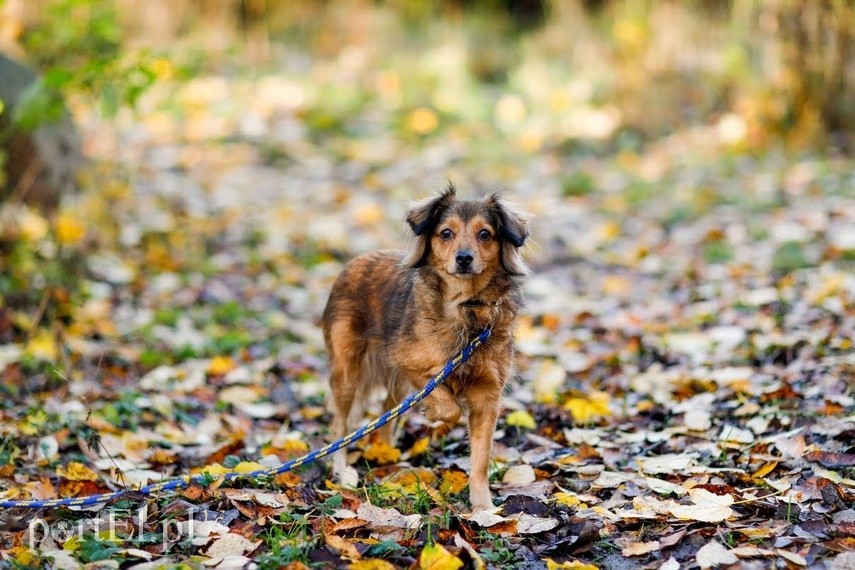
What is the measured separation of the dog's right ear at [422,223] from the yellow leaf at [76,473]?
170 cm

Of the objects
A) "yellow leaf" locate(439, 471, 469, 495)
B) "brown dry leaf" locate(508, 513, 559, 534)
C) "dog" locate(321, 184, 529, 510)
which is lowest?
"yellow leaf" locate(439, 471, 469, 495)

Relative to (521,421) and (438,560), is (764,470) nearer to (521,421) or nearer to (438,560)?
(521,421)

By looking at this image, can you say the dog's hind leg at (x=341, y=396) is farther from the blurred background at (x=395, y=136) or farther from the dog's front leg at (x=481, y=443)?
the blurred background at (x=395, y=136)

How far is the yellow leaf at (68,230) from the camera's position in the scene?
7.05 m

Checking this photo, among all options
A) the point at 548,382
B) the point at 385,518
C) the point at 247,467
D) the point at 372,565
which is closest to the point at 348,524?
the point at 385,518

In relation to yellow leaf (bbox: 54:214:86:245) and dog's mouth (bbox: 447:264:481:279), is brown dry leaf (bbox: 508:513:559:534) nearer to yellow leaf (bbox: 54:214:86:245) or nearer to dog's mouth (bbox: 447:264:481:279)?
dog's mouth (bbox: 447:264:481:279)

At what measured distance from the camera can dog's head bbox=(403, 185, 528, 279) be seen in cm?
429

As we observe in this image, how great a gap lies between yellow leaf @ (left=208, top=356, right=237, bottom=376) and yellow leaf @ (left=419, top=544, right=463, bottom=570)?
3.09 meters

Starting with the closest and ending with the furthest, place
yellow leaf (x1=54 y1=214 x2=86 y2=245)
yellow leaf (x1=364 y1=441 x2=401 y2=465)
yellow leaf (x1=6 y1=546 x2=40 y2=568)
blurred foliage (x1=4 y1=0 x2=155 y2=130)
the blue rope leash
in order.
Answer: yellow leaf (x1=6 y1=546 x2=40 y2=568) → the blue rope leash → yellow leaf (x1=364 y1=441 x2=401 y2=465) → blurred foliage (x1=4 y1=0 x2=155 y2=130) → yellow leaf (x1=54 y1=214 x2=86 y2=245)

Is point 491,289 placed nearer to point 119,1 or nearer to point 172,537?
point 172,537

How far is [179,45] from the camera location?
44.1 ft

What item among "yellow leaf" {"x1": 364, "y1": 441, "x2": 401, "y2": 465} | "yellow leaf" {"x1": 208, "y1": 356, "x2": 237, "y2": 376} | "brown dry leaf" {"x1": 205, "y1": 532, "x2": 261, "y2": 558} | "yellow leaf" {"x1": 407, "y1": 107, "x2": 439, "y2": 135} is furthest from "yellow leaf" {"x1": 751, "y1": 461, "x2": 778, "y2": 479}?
"yellow leaf" {"x1": 407, "y1": 107, "x2": 439, "y2": 135}

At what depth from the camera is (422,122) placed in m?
12.8

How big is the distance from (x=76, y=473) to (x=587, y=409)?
256 cm
